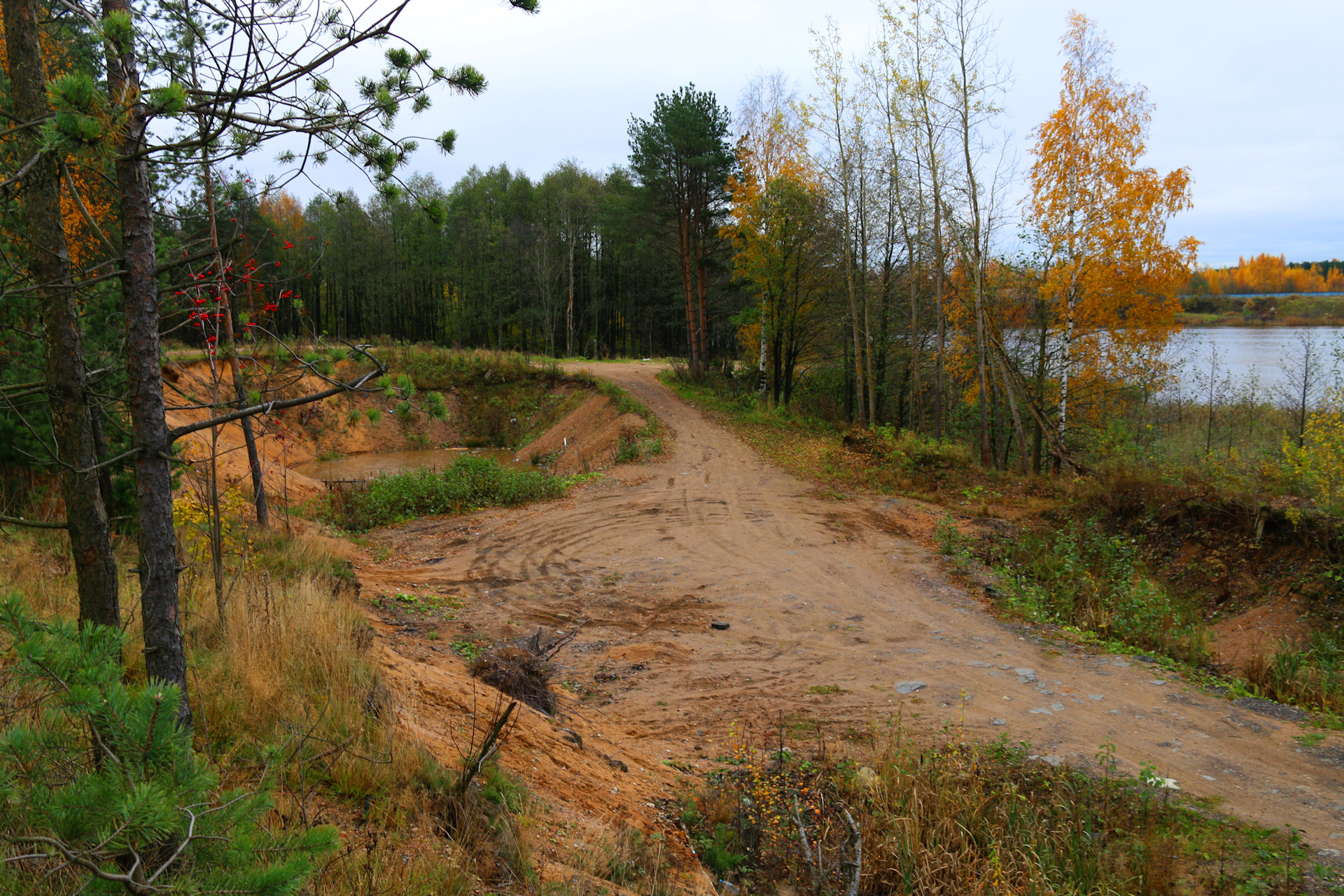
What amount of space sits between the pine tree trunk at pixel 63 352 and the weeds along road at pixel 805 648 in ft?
12.9

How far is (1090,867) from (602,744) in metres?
3.57

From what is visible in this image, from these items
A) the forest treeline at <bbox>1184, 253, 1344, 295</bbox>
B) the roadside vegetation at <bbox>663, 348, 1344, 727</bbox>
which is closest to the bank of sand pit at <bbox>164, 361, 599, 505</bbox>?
the roadside vegetation at <bbox>663, 348, 1344, 727</bbox>

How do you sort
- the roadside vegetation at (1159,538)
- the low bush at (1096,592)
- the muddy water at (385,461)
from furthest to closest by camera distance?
the muddy water at (385,461) → the low bush at (1096,592) → the roadside vegetation at (1159,538)

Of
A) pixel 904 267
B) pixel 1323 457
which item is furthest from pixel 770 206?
pixel 1323 457

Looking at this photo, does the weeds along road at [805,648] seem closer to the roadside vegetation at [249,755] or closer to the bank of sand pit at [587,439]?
the roadside vegetation at [249,755]

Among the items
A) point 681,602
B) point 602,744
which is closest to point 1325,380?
point 681,602

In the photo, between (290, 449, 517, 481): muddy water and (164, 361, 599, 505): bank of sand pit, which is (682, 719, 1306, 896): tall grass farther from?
(290, 449, 517, 481): muddy water

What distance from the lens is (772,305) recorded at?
77.9 ft

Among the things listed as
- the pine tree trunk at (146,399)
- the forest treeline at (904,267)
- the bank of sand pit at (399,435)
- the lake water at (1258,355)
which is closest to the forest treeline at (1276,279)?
the lake water at (1258,355)

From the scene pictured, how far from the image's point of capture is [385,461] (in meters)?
27.6

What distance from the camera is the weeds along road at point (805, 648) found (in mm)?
6078

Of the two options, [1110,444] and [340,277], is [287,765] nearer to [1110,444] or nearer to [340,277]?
[1110,444]

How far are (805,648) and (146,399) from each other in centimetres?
722

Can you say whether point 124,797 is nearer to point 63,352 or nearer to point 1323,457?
point 63,352
